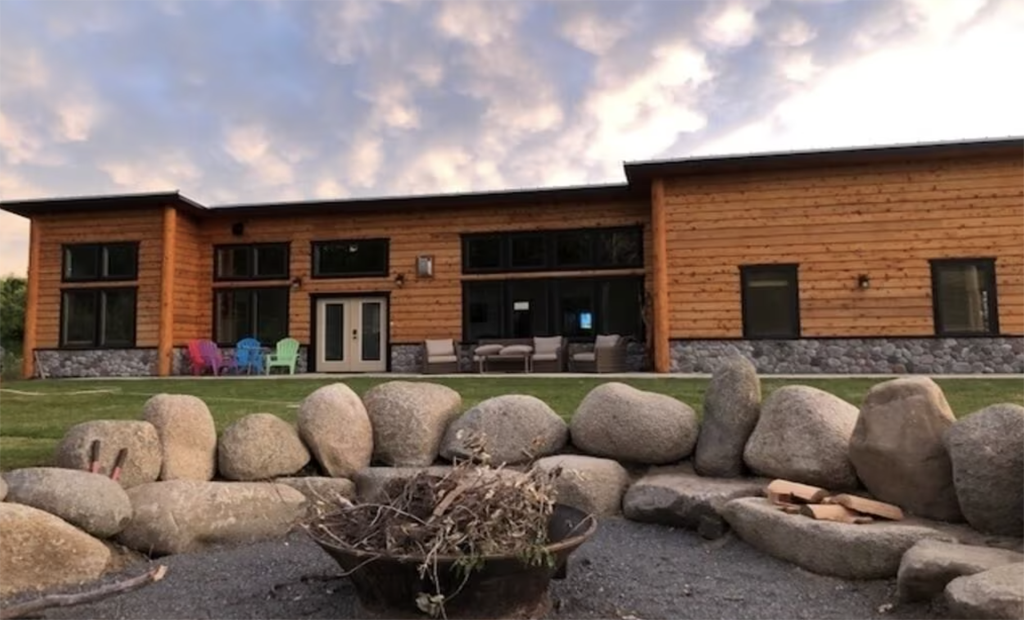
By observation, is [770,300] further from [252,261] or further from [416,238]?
[252,261]

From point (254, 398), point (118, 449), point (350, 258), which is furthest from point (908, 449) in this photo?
point (350, 258)

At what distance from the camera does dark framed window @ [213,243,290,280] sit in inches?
640

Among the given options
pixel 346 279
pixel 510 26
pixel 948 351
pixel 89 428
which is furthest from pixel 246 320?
pixel 948 351

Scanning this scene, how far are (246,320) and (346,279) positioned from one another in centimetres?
274

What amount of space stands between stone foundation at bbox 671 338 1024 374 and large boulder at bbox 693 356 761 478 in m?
8.76

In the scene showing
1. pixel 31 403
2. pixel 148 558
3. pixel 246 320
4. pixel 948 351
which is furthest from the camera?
pixel 246 320

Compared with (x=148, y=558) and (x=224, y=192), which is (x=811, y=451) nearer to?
(x=148, y=558)

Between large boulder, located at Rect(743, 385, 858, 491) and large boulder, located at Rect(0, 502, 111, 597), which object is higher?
large boulder, located at Rect(743, 385, 858, 491)

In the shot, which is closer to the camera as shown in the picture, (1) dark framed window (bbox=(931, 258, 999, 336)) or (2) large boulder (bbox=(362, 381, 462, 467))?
(2) large boulder (bbox=(362, 381, 462, 467))

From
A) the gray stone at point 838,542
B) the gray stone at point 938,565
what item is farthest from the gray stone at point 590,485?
the gray stone at point 938,565

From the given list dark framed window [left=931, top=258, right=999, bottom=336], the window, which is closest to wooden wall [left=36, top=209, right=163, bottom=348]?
the window

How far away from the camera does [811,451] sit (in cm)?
386

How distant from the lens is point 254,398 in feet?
28.2

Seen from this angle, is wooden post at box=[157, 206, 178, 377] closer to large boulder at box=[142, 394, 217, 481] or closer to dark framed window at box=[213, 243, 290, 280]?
dark framed window at box=[213, 243, 290, 280]
